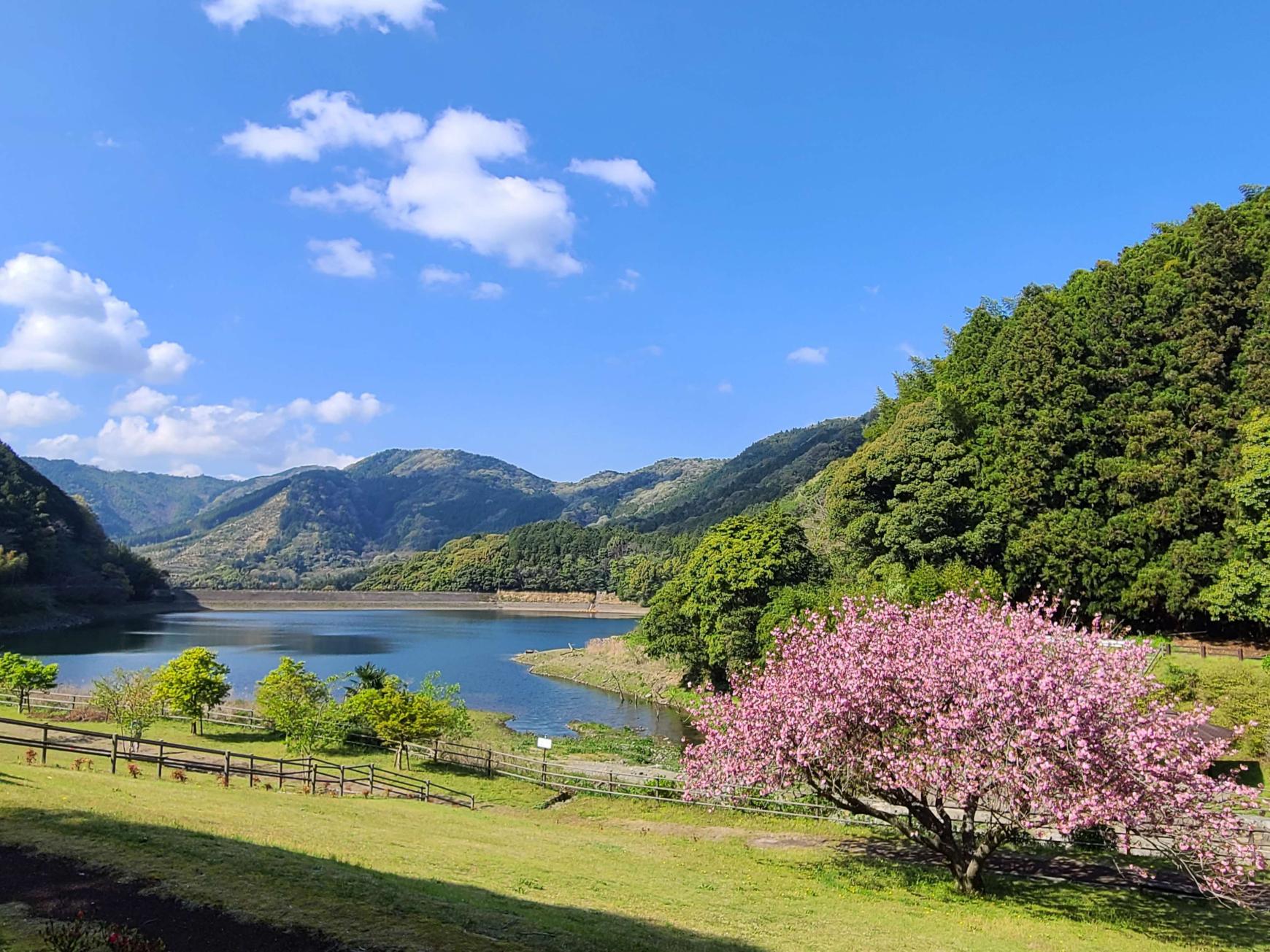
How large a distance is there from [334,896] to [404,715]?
21.1 metres

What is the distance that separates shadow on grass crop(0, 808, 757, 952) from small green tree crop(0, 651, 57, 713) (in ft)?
92.7

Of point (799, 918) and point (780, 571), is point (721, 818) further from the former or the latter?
point (780, 571)

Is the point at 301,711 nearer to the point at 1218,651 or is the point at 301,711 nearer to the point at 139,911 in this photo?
the point at 139,911

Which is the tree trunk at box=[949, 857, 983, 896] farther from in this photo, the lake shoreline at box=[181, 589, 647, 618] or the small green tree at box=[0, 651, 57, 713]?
the lake shoreline at box=[181, 589, 647, 618]

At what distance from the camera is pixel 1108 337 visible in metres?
43.7

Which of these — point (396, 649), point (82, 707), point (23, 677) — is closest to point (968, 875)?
point (82, 707)

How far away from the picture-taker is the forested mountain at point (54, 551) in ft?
334

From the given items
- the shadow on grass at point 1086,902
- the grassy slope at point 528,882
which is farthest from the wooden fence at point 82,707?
the shadow on grass at point 1086,902

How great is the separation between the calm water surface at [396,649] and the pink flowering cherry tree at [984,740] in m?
28.7

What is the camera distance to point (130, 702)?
32156mm

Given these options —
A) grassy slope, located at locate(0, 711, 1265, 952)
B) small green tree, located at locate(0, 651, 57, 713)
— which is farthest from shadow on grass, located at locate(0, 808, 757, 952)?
small green tree, located at locate(0, 651, 57, 713)

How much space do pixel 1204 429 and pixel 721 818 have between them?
104 feet

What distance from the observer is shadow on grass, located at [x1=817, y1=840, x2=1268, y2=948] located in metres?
14.7

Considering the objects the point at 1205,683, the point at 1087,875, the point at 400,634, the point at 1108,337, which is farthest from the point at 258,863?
the point at 400,634
